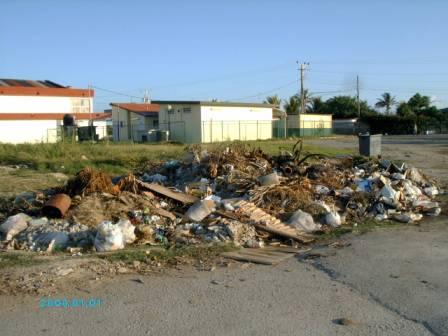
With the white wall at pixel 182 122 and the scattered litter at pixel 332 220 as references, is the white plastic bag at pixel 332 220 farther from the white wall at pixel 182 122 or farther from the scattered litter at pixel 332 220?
the white wall at pixel 182 122

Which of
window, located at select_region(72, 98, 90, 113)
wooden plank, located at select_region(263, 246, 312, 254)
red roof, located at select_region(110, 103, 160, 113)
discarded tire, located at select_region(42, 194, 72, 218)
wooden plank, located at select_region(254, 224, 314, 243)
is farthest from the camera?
window, located at select_region(72, 98, 90, 113)

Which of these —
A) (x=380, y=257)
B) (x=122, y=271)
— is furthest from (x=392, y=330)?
(x=122, y=271)

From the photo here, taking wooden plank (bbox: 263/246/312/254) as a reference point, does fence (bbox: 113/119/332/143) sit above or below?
above

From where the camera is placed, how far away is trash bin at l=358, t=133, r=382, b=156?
738 inches

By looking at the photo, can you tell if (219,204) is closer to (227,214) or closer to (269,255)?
(227,214)

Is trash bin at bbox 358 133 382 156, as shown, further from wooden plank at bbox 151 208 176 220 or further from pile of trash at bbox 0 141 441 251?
wooden plank at bbox 151 208 176 220

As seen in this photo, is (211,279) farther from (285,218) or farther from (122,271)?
(285,218)

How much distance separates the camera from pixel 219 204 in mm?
10000

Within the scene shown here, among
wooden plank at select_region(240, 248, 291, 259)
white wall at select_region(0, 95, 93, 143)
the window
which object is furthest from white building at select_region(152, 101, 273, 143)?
wooden plank at select_region(240, 248, 291, 259)

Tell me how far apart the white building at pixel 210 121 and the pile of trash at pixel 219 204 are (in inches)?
1281

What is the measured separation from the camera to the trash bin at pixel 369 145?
1873 centimetres

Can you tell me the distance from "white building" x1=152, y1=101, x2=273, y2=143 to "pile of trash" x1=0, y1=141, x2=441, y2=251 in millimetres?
32550

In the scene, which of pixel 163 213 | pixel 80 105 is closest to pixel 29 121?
pixel 80 105

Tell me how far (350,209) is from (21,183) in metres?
10.2
